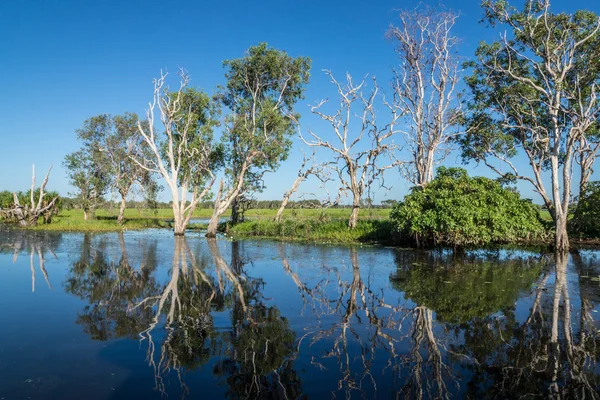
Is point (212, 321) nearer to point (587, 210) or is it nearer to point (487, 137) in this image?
point (487, 137)

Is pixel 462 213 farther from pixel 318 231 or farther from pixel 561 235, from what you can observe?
pixel 318 231

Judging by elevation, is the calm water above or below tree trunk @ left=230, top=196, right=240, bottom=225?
below

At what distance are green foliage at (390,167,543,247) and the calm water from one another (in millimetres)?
4457

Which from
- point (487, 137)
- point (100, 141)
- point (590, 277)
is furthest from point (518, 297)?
point (100, 141)

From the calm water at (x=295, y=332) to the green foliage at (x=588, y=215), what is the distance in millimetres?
10377

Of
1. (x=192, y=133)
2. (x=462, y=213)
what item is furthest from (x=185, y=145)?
(x=462, y=213)

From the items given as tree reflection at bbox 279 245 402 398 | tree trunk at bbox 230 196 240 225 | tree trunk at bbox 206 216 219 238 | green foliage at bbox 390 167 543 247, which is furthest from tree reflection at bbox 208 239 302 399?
tree trunk at bbox 230 196 240 225

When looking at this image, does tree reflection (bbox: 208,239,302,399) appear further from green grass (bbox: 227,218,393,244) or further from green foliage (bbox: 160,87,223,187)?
green foliage (bbox: 160,87,223,187)

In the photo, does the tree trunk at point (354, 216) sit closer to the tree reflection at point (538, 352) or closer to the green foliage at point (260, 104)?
the green foliage at point (260, 104)

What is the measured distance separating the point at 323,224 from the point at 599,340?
20436 mm

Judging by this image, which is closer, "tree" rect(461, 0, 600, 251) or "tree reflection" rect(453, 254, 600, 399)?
"tree reflection" rect(453, 254, 600, 399)

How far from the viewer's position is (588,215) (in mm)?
→ 23828

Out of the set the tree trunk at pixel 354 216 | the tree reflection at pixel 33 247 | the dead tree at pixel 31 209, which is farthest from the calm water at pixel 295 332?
the dead tree at pixel 31 209

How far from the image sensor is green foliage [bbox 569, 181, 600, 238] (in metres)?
23.6
